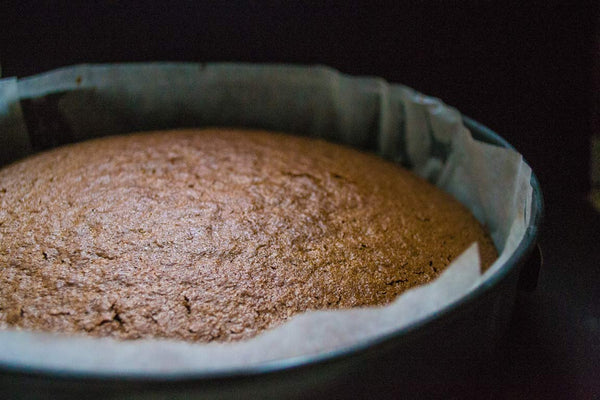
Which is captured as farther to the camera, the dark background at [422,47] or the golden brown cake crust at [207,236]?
the dark background at [422,47]

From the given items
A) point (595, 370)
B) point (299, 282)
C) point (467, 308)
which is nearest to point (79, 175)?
point (299, 282)

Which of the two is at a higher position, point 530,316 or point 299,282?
point 299,282

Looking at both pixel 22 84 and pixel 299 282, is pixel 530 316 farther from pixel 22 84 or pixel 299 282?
pixel 22 84

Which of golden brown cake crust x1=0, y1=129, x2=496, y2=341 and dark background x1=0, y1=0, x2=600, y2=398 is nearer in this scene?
golden brown cake crust x1=0, y1=129, x2=496, y2=341

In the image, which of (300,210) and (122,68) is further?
(122,68)

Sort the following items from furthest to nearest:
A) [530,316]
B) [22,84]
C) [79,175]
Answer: [22,84]
[79,175]
[530,316]
